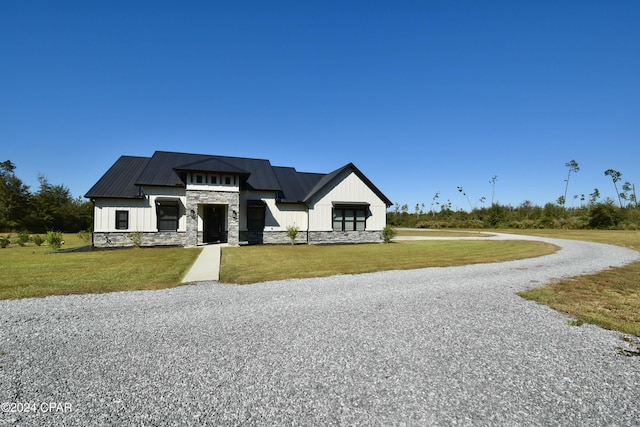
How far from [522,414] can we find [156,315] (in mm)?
6011

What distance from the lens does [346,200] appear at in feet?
74.2

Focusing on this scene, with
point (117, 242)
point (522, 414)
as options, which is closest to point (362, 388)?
point (522, 414)

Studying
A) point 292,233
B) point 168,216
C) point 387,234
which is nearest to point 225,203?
point 168,216

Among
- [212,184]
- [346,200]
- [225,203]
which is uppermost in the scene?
[212,184]

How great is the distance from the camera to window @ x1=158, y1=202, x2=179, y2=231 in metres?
19.3

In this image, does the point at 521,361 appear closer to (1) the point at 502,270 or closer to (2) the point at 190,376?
(2) the point at 190,376

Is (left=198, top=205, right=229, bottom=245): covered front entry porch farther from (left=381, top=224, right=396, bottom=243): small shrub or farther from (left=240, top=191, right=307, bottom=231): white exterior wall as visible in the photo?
(left=381, top=224, right=396, bottom=243): small shrub

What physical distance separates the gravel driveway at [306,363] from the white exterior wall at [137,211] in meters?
13.7

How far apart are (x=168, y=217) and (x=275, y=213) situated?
24.1 ft

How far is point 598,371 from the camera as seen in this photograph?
3736mm

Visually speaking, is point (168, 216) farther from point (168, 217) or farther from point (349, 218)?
point (349, 218)

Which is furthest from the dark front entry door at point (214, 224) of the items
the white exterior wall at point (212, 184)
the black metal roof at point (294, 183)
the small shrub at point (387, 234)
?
the small shrub at point (387, 234)

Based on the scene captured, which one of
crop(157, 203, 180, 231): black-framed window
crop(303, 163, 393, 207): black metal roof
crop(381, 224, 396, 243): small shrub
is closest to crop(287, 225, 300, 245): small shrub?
crop(303, 163, 393, 207): black metal roof

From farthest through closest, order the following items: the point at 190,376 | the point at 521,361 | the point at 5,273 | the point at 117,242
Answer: the point at 117,242, the point at 5,273, the point at 521,361, the point at 190,376
